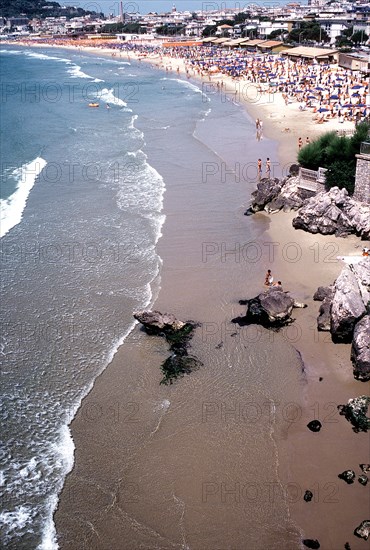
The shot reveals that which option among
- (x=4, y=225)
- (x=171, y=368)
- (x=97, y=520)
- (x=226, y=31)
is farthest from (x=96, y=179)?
(x=226, y=31)

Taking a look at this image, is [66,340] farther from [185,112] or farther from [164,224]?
[185,112]

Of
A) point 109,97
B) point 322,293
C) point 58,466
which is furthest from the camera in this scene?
point 109,97

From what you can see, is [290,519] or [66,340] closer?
[290,519]

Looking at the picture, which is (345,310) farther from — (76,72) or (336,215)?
(76,72)

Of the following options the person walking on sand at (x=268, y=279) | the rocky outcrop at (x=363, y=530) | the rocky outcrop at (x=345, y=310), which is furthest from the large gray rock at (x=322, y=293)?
the rocky outcrop at (x=363, y=530)

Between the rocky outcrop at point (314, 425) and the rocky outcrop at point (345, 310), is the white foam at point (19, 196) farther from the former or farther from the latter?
the rocky outcrop at point (314, 425)

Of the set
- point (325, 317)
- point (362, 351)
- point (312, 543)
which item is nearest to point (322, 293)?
point (325, 317)
